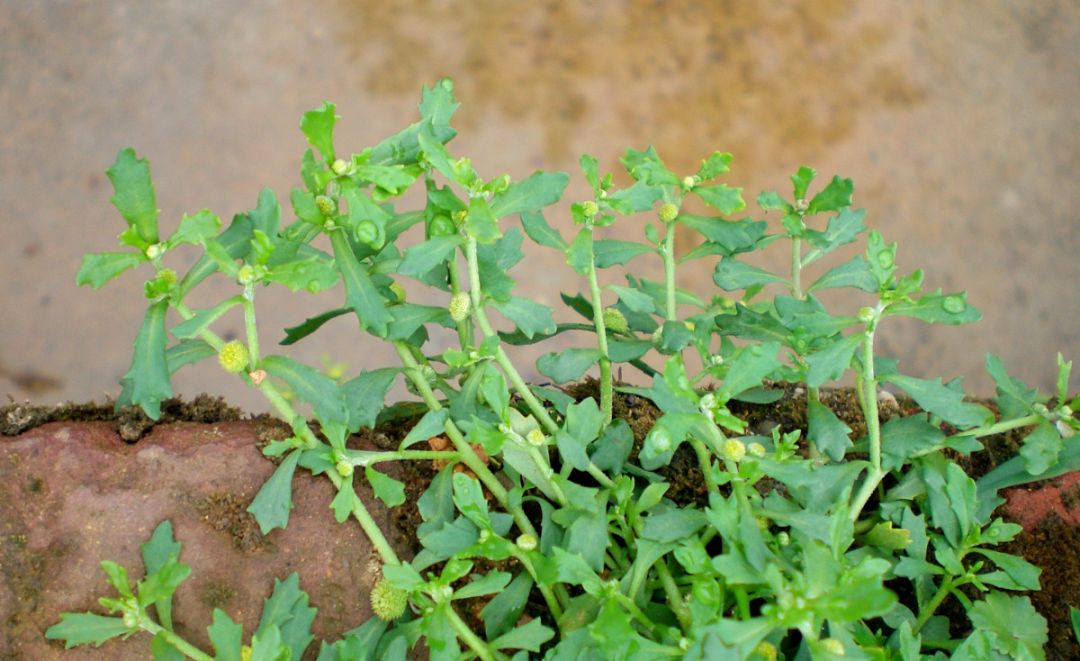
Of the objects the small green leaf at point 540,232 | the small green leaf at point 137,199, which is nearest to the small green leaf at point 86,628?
the small green leaf at point 137,199

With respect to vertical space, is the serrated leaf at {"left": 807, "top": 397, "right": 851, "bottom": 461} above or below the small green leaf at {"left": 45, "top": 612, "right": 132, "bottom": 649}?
below

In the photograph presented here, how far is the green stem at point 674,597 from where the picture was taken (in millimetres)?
1080

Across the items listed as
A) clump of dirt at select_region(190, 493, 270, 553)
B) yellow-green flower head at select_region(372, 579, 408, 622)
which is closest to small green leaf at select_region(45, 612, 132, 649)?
clump of dirt at select_region(190, 493, 270, 553)

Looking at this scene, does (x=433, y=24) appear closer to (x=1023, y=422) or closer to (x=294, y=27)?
(x=294, y=27)

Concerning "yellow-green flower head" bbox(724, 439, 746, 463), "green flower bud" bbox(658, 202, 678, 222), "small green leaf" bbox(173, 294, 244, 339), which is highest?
"small green leaf" bbox(173, 294, 244, 339)

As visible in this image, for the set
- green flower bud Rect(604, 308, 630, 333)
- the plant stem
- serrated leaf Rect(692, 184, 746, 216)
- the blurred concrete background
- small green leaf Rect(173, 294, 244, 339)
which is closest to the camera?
small green leaf Rect(173, 294, 244, 339)

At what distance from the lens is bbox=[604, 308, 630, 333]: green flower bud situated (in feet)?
4.33

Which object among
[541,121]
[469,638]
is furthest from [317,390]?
[541,121]

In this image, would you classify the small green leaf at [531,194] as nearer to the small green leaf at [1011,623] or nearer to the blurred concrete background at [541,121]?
the small green leaf at [1011,623]

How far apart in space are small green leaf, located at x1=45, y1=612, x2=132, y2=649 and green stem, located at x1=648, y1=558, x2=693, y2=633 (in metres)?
0.53

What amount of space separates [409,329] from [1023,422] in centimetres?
71

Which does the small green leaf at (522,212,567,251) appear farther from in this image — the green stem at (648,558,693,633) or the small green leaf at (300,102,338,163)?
the green stem at (648,558,693,633)

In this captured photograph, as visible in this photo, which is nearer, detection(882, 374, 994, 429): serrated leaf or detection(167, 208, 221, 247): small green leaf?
detection(167, 208, 221, 247): small green leaf

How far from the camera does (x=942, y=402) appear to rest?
113cm
